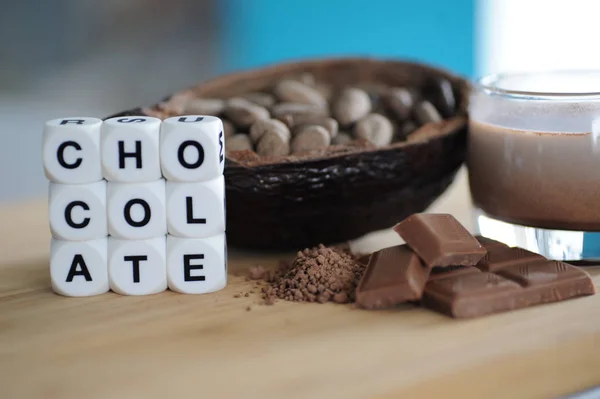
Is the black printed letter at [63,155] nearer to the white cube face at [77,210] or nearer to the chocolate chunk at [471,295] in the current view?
the white cube face at [77,210]

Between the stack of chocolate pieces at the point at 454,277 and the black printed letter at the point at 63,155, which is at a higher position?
the black printed letter at the point at 63,155

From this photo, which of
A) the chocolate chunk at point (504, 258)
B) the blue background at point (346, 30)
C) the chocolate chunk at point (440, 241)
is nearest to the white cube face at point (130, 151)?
the chocolate chunk at point (440, 241)

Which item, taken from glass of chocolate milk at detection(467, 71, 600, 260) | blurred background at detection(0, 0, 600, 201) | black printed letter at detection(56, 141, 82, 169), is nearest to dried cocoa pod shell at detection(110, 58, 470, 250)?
glass of chocolate milk at detection(467, 71, 600, 260)

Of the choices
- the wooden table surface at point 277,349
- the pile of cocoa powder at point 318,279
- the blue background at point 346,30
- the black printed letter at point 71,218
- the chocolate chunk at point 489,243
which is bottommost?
the wooden table surface at point 277,349

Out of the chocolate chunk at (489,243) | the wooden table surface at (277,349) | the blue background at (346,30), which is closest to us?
the wooden table surface at (277,349)

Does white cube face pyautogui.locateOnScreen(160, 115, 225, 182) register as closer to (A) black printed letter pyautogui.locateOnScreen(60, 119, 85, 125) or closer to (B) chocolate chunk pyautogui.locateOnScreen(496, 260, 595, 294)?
(A) black printed letter pyautogui.locateOnScreen(60, 119, 85, 125)

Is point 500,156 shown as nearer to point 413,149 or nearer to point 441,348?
point 413,149

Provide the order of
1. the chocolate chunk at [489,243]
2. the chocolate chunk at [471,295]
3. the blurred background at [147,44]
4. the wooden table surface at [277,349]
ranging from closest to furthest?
the wooden table surface at [277,349]
the chocolate chunk at [471,295]
the chocolate chunk at [489,243]
the blurred background at [147,44]

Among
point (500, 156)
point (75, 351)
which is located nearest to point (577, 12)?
point (500, 156)
